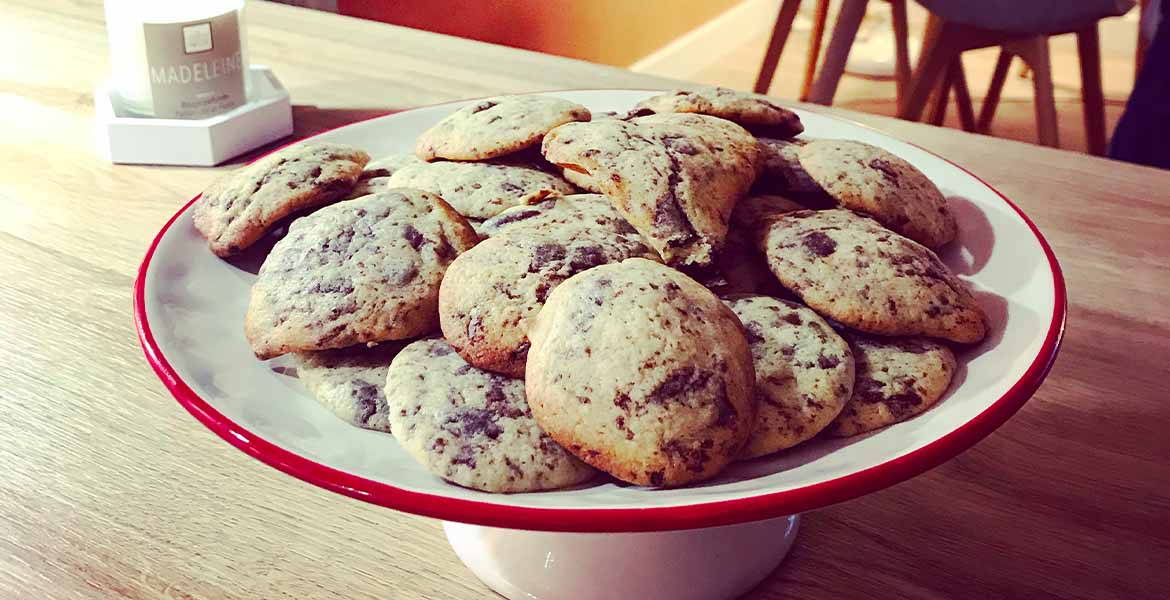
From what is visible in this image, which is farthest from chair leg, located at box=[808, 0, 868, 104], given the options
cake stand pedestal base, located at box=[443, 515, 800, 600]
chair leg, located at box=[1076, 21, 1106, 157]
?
cake stand pedestal base, located at box=[443, 515, 800, 600]

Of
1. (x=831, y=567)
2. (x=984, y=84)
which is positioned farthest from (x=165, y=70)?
(x=984, y=84)

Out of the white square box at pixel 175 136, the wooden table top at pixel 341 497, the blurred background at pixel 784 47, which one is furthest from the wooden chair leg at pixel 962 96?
the white square box at pixel 175 136

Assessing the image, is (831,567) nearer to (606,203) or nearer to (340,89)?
(606,203)

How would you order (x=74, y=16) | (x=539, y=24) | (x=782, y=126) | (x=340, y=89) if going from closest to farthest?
1. (x=782, y=126)
2. (x=340, y=89)
3. (x=74, y=16)
4. (x=539, y=24)

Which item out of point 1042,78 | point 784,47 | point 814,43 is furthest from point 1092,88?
point 784,47

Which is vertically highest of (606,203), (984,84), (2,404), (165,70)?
(606,203)

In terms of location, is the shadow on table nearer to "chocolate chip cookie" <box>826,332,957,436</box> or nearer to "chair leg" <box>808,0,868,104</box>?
"chocolate chip cookie" <box>826,332,957,436</box>
